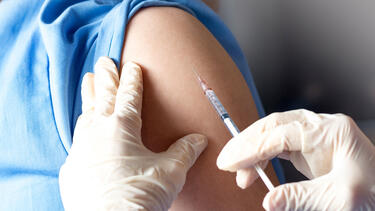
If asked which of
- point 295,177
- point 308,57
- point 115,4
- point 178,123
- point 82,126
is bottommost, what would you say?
point 295,177

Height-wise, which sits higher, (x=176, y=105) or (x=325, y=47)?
(x=176, y=105)

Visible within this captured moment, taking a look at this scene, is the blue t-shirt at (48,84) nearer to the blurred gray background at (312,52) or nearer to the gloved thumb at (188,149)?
the gloved thumb at (188,149)

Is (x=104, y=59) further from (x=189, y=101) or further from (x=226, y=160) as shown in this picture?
(x=226, y=160)

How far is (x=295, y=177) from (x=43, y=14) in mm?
1148

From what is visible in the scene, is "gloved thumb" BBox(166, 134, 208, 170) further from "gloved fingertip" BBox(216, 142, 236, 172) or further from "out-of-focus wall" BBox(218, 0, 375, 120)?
"out-of-focus wall" BBox(218, 0, 375, 120)

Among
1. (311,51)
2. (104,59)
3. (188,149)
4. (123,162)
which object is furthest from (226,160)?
(311,51)

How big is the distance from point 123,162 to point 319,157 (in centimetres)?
40

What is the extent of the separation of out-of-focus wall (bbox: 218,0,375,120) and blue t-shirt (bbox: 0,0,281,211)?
1.45 ft

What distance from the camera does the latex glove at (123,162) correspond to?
71 cm

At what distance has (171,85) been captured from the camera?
826 mm

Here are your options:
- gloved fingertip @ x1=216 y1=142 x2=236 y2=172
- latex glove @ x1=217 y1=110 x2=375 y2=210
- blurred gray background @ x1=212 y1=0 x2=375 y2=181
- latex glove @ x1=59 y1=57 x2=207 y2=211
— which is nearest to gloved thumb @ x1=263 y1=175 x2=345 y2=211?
latex glove @ x1=217 y1=110 x2=375 y2=210

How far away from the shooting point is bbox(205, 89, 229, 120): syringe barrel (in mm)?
744

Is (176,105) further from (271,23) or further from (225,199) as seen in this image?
(271,23)

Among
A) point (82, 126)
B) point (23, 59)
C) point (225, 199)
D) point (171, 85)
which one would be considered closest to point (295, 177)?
point (225, 199)
